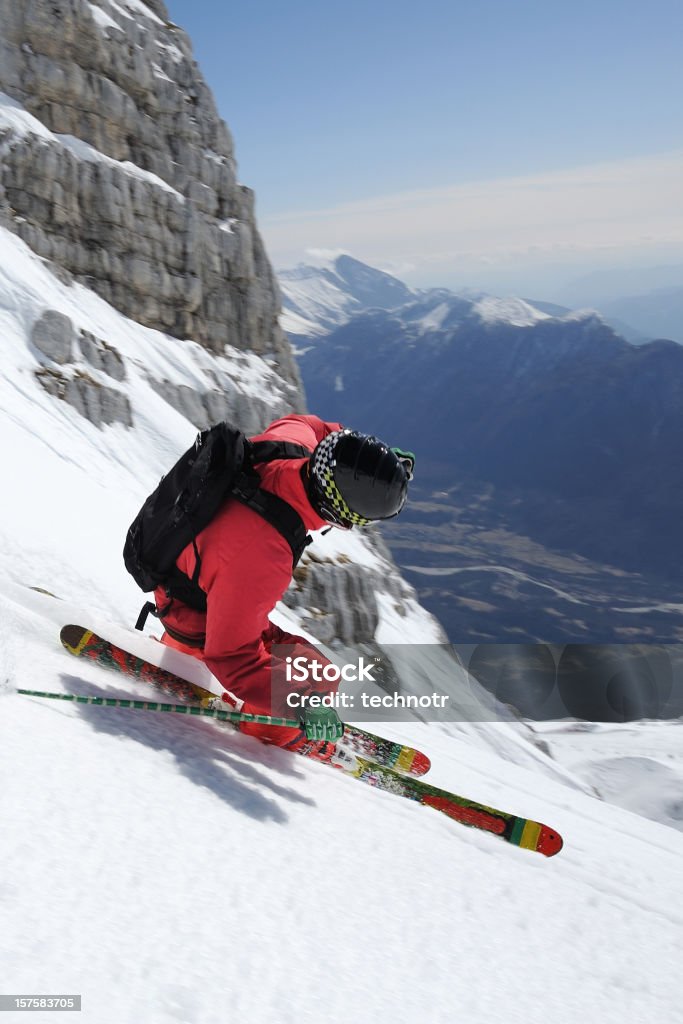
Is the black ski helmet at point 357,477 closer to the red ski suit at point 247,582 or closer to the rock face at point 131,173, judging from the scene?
the red ski suit at point 247,582

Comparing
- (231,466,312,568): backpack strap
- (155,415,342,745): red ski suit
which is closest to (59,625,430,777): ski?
(155,415,342,745): red ski suit

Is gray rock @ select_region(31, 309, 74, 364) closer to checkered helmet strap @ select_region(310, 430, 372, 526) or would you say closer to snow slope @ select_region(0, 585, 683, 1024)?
snow slope @ select_region(0, 585, 683, 1024)

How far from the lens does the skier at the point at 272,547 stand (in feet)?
13.5

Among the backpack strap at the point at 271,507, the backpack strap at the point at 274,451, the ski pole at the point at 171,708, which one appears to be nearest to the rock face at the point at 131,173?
the backpack strap at the point at 274,451

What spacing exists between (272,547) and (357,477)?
0.61 metres

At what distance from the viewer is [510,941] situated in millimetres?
3254

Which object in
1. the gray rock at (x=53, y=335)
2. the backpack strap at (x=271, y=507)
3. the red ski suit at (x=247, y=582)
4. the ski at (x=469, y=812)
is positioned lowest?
the ski at (x=469, y=812)

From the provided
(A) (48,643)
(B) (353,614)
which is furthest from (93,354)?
(A) (48,643)

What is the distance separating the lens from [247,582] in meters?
4.09

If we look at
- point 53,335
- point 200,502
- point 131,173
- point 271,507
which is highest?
point 131,173

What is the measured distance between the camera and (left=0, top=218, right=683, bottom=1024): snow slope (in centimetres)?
211

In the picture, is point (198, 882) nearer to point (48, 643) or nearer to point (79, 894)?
point (79, 894)

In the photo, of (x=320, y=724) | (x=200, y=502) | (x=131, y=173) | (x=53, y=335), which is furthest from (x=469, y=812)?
(x=131, y=173)

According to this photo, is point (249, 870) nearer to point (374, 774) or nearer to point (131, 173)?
point (374, 774)
